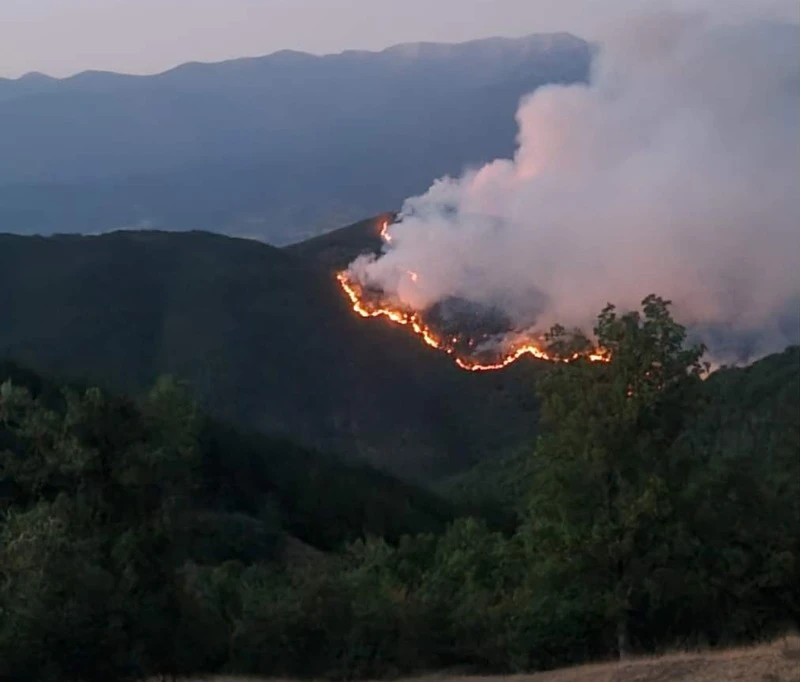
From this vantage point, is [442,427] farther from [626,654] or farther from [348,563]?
[626,654]

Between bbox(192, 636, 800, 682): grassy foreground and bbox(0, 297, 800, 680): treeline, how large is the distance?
554cm

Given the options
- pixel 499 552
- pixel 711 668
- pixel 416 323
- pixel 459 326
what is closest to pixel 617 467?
pixel 499 552

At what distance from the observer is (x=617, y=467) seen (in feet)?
76.6

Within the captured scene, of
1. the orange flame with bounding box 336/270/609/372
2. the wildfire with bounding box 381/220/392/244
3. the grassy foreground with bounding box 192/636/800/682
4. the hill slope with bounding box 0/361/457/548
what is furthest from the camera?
the wildfire with bounding box 381/220/392/244

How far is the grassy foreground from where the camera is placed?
46.9 feet

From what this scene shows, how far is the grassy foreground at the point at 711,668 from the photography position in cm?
1430

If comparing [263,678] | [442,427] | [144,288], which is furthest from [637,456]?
[144,288]

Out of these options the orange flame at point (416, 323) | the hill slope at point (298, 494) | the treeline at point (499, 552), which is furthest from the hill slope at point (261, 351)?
the treeline at point (499, 552)

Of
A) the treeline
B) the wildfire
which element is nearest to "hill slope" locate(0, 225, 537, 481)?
the wildfire

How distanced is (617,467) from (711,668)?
820cm

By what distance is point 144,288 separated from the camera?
13788 cm

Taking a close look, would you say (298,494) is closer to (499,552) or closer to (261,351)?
(261,351)

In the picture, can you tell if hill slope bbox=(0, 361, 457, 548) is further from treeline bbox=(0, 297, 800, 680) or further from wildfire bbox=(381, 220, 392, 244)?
wildfire bbox=(381, 220, 392, 244)

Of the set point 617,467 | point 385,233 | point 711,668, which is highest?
point 385,233
